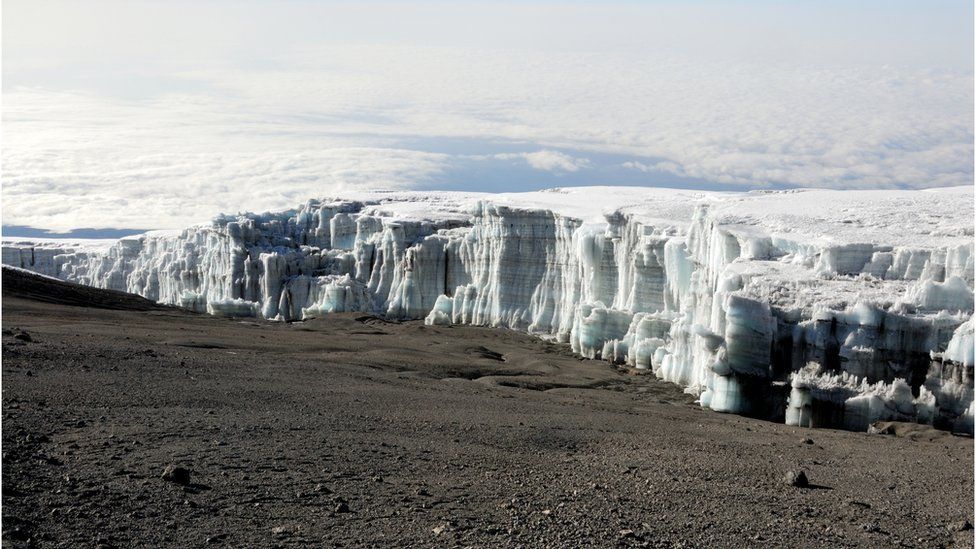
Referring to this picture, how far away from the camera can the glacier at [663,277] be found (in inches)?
962

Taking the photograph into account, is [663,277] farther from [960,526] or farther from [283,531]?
[283,531]

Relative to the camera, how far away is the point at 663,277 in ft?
124

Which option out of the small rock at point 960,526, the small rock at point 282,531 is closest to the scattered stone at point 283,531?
the small rock at point 282,531

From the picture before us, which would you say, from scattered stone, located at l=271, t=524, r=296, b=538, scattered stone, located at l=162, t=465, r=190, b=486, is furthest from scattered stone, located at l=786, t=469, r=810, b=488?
scattered stone, located at l=162, t=465, r=190, b=486

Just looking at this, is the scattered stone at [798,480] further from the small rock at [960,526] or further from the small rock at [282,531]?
the small rock at [282,531]

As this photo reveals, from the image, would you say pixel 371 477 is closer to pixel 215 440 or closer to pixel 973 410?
pixel 215 440

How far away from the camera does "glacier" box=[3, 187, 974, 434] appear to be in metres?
24.4

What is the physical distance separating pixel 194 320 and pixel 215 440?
83.3ft

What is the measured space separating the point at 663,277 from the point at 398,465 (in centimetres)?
2303

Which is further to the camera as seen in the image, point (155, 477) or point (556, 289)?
point (556, 289)

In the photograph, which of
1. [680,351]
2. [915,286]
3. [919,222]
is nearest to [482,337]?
[680,351]

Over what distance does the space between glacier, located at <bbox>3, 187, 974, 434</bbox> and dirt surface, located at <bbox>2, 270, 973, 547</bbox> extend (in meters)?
1.80

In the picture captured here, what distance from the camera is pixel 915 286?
25.1 meters

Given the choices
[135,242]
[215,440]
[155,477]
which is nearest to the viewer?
[155,477]
